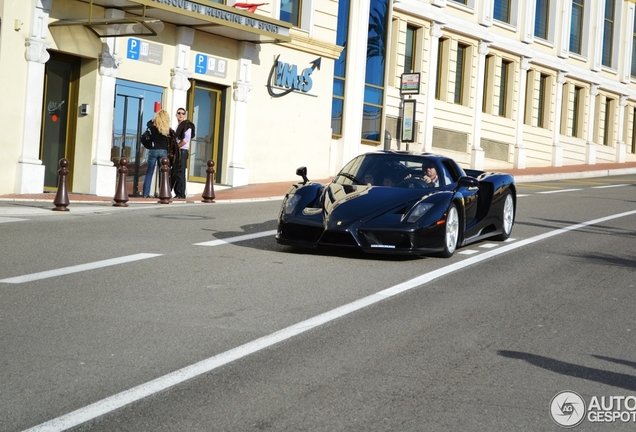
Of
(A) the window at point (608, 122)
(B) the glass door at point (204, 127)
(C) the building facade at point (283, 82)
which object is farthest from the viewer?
(A) the window at point (608, 122)

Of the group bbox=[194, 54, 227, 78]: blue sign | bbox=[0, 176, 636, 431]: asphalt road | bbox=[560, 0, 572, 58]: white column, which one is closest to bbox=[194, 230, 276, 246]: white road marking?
bbox=[0, 176, 636, 431]: asphalt road

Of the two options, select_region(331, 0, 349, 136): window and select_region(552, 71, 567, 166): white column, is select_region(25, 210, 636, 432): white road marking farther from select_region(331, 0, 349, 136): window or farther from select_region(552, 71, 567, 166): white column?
select_region(552, 71, 567, 166): white column

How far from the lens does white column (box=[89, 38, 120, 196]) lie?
67.4 ft

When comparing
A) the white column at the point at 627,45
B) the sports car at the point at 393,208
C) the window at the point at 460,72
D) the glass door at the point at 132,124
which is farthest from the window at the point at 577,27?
the sports car at the point at 393,208

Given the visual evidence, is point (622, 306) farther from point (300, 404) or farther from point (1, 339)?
point (1, 339)

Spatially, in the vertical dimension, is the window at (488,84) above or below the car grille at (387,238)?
above

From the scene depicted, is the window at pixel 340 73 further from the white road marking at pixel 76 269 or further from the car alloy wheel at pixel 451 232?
the white road marking at pixel 76 269

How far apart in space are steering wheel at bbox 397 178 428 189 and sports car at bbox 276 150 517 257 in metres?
0.01

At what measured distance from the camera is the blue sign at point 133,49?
846 inches

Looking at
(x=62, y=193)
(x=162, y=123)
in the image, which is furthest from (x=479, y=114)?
(x=62, y=193)

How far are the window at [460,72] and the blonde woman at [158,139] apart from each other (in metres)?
19.7

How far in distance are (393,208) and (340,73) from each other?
19357mm

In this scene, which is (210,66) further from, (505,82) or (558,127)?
(558,127)

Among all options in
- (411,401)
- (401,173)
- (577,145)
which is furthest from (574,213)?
(577,145)
